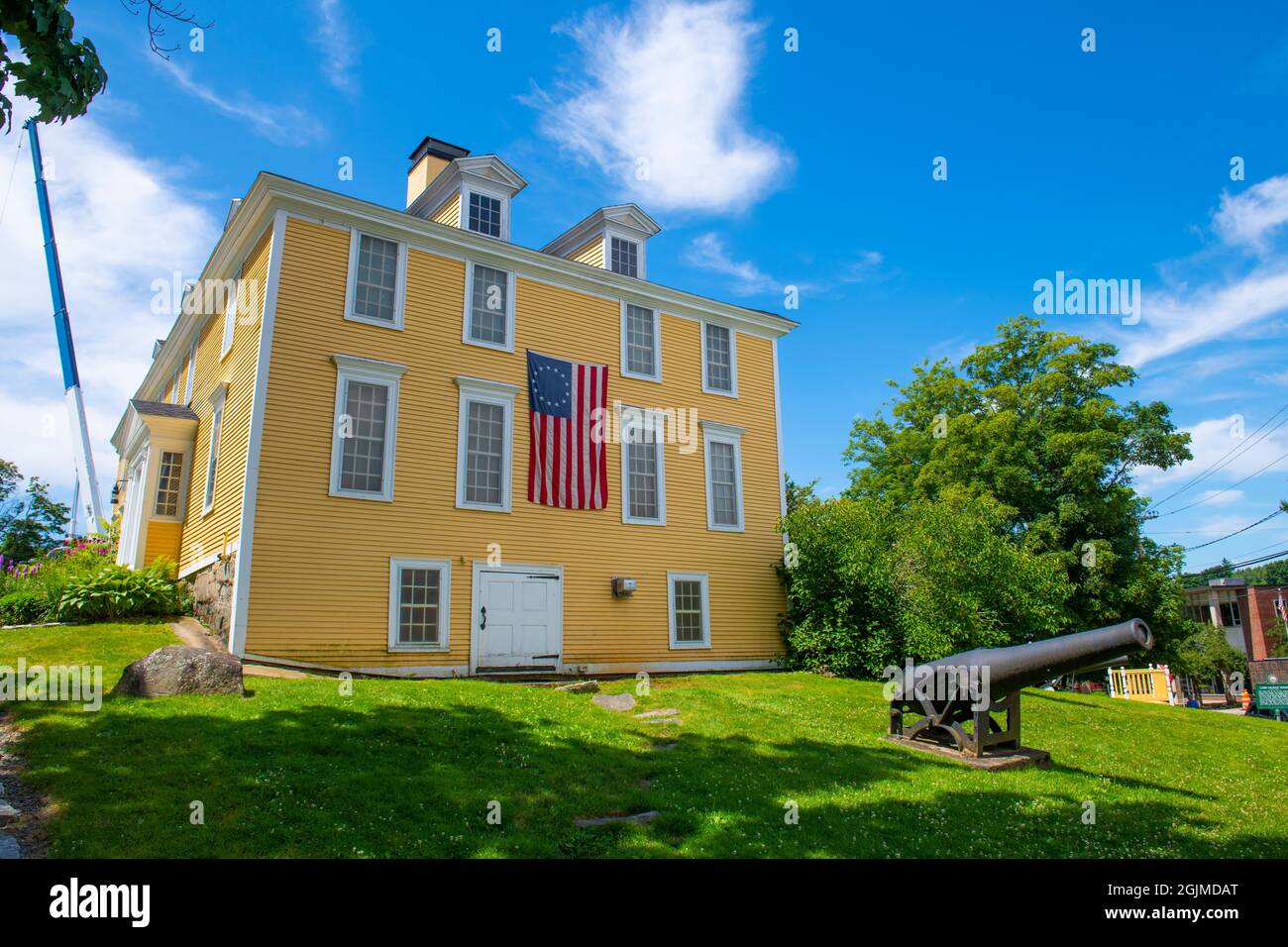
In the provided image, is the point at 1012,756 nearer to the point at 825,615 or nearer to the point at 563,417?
the point at 825,615

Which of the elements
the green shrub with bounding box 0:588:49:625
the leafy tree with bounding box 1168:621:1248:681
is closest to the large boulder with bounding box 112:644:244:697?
the green shrub with bounding box 0:588:49:625

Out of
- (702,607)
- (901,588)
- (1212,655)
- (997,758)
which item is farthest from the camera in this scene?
(1212,655)

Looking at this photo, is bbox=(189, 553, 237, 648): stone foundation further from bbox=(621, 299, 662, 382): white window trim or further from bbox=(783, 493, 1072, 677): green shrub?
bbox=(783, 493, 1072, 677): green shrub

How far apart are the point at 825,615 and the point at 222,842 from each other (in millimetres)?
16633

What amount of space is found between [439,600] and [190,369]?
11336 mm

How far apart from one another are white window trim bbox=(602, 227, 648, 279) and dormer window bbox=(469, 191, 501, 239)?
317 cm

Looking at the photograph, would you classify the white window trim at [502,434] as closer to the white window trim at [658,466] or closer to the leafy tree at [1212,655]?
the white window trim at [658,466]

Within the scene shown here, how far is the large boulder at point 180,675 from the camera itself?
9.47 meters

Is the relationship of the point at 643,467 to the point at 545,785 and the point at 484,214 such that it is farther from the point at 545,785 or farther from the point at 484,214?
the point at 545,785

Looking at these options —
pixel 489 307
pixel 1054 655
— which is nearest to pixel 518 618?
pixel 489 307

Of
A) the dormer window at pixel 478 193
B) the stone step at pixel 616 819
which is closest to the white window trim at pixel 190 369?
the dormer window at pixel 478 193

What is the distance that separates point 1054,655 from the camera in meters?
8.95

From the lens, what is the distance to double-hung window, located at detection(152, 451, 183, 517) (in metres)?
18.7
